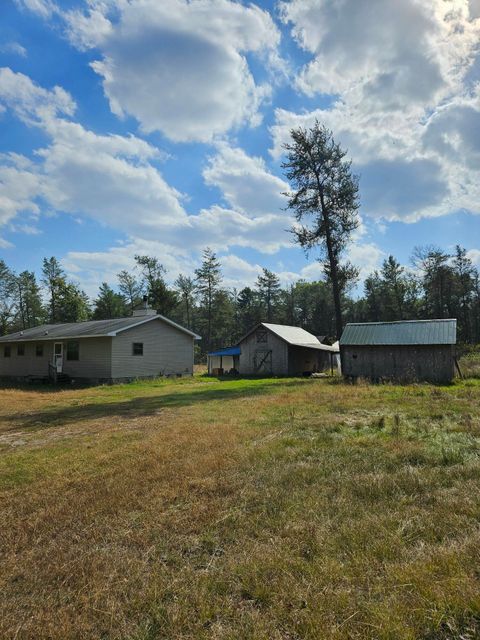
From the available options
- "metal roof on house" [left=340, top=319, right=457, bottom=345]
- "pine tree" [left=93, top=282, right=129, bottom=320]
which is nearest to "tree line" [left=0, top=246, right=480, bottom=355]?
"pine tree" [left=93, top=282, right=129, bottom=320]

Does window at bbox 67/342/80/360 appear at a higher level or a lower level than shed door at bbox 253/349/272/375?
higher

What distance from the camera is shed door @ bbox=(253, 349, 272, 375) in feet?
98.9

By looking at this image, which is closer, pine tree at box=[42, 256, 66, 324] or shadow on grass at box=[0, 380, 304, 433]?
shadow on grass at box=[0, 380, 304, 433]

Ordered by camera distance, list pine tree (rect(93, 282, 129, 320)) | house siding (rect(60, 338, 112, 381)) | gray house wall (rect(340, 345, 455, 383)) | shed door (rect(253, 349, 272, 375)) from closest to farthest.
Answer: gray house wall (rect(340, 345, 455, 383))
house siding (rect(60, 338, 112, 381))
shed door (rect(253, 349, 272, 375))
pine tree (rect(93, 282, 129, 320))

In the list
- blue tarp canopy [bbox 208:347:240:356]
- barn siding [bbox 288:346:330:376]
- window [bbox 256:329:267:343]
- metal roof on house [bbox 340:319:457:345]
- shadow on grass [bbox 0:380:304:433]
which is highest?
window [bbox 256:329:267:343]

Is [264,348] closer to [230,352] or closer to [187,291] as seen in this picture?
[230,352]

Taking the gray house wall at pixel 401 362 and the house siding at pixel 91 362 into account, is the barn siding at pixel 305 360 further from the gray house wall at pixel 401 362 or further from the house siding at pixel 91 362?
the house siding at pixel 91 362

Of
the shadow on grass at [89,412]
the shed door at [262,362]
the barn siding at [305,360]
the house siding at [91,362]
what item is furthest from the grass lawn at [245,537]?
the shed door at [262,362]

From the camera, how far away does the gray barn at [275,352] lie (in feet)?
96.1

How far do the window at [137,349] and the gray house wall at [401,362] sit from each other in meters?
12.1

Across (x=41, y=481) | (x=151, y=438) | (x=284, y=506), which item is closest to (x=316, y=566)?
(x=284, y=506)

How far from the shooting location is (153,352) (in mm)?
25500

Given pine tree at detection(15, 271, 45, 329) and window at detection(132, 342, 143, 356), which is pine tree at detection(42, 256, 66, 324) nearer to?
pine tree at detection(15, 271, 45, 329)

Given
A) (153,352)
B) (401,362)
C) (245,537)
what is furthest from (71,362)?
(245,537)
